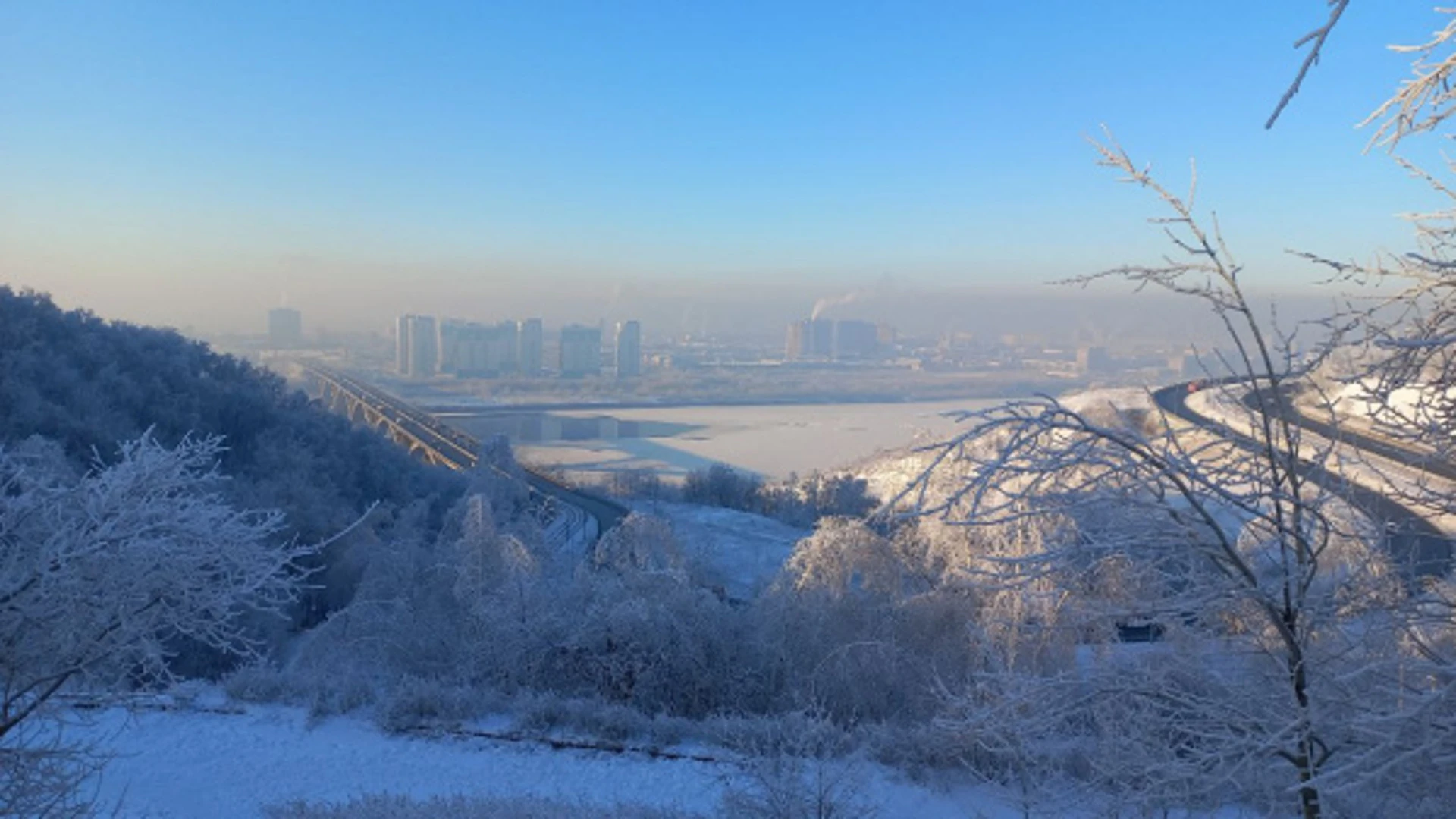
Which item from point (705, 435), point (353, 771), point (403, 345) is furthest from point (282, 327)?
point (353, 771)

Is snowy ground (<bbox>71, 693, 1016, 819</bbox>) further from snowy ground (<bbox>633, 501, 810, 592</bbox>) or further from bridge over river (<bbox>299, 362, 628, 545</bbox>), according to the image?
bridge over river (<bbox>299, 362, 628, 545</bbox>)

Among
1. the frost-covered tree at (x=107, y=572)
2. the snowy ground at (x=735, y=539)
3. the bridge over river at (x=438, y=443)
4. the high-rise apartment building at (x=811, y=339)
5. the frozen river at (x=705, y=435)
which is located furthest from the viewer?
the high-rise apartment building at (x=811, y=339)

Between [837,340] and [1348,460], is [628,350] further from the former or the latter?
[1348,460]

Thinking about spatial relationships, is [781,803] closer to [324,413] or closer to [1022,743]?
[1022,743]

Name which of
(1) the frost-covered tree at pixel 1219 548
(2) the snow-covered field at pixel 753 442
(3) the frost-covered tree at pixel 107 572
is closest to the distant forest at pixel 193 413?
(2) the snow-covered field at pixel 753 442

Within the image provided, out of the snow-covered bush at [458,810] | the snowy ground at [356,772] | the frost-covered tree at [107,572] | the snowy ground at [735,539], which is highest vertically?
the frost-covered tree at [107,572]

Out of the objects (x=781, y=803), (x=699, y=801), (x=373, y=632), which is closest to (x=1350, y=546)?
(x=781, y=803)

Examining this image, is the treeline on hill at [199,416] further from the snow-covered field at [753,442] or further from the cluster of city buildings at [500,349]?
the cluster of city buildings at [500,349]
